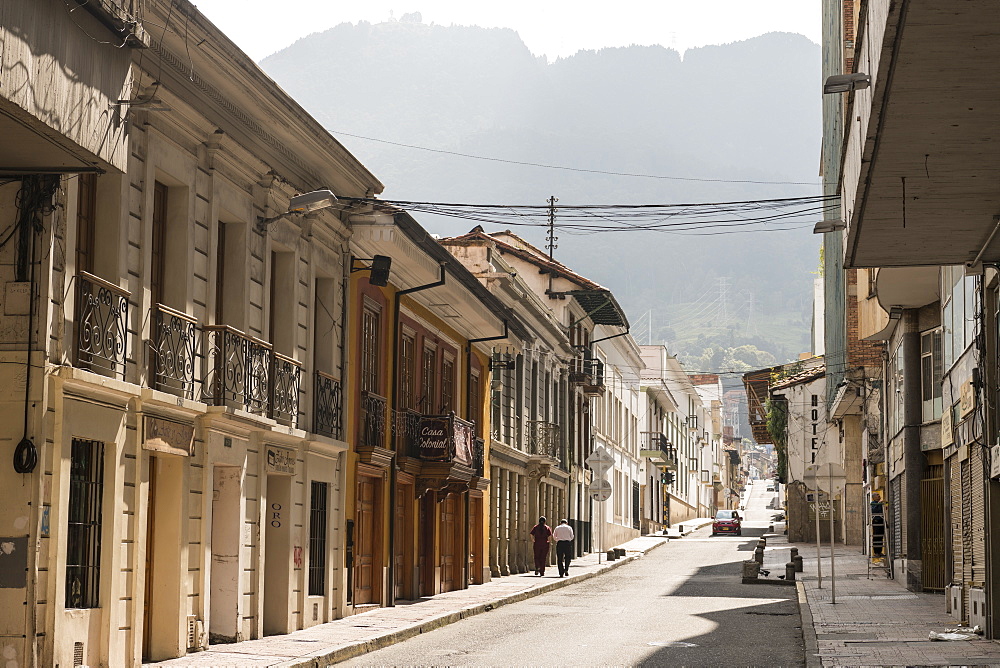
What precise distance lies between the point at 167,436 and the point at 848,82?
296 inches

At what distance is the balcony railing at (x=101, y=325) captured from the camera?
38.8ft

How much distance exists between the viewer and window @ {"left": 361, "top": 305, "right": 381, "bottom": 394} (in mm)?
20906

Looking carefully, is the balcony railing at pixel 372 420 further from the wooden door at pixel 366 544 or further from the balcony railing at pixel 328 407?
the balcony railing at pixel 328 407

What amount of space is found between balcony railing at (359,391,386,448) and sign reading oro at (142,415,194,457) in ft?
21.2

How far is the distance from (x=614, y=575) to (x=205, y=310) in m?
21.2

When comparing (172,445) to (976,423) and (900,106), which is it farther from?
(976,423)

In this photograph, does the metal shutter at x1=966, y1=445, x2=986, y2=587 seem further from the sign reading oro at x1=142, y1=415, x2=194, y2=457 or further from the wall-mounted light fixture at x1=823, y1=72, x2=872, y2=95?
the sign reading oro at x1=142, y1=415, x2=194, y2=457

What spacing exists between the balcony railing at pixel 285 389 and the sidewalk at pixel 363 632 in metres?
2.76

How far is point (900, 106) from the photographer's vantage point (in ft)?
32.0

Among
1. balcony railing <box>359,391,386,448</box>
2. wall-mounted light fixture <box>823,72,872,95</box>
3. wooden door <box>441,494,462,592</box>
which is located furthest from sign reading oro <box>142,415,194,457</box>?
wooden door <box>441,494,462,592</box>

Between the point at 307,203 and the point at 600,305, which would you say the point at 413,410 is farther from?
the point at 600,305

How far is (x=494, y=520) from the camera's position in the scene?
108 feet

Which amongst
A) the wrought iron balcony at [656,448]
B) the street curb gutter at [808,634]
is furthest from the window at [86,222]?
the wrought iron balcony at [656,448]

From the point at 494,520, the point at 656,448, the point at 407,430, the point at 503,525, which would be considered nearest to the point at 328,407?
the point at 407,430
